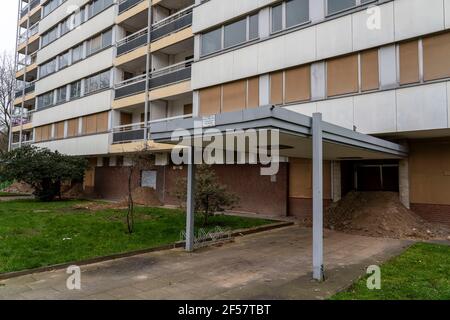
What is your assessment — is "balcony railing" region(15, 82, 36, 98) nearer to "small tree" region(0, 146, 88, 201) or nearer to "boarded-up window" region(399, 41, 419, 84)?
"small tree" region(0, 146, 88, 201)

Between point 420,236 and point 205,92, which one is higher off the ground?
point 205,92

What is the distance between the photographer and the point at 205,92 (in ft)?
61.4

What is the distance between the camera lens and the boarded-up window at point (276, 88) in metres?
15.5

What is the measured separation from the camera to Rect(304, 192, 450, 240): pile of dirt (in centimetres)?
1184

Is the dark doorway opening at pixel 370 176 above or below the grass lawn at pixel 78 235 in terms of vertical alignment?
above

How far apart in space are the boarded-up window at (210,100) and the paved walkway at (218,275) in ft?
29.6

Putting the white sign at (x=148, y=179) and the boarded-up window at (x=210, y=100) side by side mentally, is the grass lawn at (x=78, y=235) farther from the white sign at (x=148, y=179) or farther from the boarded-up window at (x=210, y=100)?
the white sign at (x=148, y=179)

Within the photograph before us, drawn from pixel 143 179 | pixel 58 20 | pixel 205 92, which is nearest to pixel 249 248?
pixel 205 92

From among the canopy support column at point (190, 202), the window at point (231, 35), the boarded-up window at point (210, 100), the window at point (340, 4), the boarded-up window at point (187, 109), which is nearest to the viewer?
the canopy support column at point (190, 202)

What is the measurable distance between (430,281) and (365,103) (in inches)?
293

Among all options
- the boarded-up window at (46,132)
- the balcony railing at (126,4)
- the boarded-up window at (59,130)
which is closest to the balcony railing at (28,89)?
the boarded-up window at (46,132)

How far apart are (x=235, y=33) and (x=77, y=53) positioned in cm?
1854

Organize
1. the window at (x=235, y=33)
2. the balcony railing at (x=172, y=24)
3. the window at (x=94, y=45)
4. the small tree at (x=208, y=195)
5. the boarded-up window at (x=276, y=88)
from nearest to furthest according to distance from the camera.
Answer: the small tree at (x=208, y=195), the boarded-up window at (x=276, y=88), the window at (x=235, y=33), the balcony railing at (x=172, y=24), the window at (x=94, y=45)
